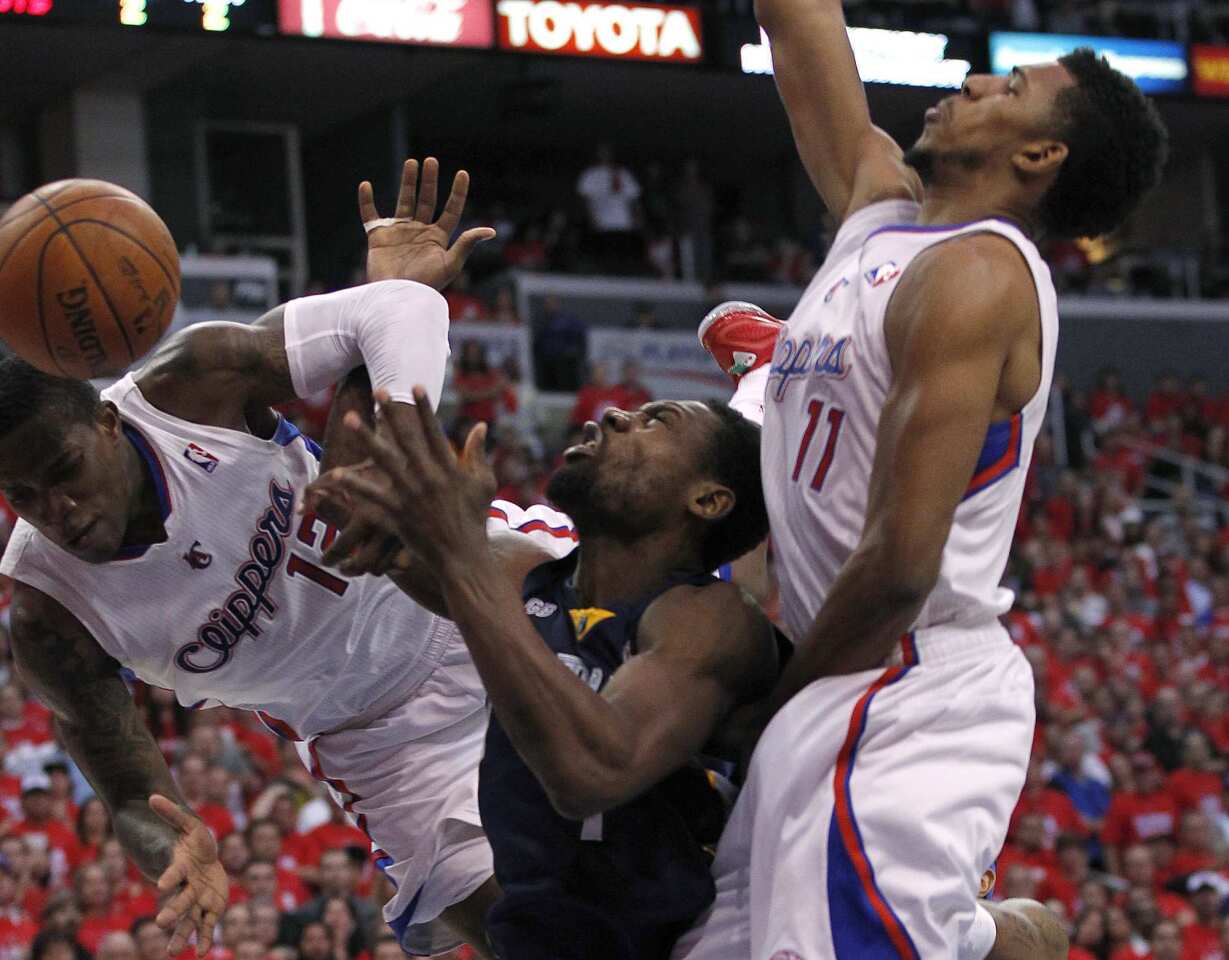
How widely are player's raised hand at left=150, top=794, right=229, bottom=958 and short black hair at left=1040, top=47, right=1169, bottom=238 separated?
2063 millimetres

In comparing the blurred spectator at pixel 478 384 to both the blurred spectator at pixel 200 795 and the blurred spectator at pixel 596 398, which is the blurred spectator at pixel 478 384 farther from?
the blurred spectator at pixel 200 795

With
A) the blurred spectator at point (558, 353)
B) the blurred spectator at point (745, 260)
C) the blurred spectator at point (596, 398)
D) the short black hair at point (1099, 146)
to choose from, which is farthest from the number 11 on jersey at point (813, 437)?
the blurred spectator at point (745, 260)

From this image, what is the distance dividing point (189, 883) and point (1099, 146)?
224cm

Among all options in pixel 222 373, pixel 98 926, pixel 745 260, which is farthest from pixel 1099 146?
pixel 745 260

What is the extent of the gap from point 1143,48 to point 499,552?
15.3 m

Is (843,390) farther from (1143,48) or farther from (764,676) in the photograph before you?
(1143,48)

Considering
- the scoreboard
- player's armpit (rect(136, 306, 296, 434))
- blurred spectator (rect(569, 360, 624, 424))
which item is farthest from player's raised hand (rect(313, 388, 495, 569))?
blurred spectator (rect(569, 360, 624, 424))

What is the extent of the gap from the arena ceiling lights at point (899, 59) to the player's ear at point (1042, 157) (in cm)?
1230

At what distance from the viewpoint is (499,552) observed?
4.12 m

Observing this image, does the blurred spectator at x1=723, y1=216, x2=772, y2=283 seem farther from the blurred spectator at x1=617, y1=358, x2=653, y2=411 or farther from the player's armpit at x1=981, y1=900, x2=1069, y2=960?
the player's armpit at x1=981, y1=900, x2=1069, y2=960

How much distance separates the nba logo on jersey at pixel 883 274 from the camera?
10.3 ft

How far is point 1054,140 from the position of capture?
125 inches

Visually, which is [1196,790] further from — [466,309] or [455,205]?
[455,205]

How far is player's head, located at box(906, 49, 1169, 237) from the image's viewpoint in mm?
3188
